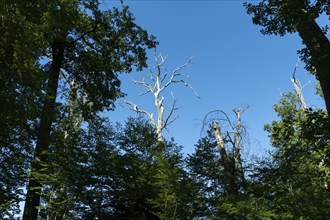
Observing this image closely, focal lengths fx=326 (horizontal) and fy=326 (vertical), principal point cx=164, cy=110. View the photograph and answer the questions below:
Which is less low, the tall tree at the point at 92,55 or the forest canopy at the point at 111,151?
the tall tree at the point at 92,55

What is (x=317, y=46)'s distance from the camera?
22.1 feet

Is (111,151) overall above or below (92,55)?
below

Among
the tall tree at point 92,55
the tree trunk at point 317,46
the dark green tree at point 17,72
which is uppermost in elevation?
the tall tree at point 92,55

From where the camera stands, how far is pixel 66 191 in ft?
32.1

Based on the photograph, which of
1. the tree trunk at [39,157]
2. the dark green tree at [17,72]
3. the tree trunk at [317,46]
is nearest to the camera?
the tree trunk at [317,46]

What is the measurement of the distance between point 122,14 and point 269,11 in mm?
7447

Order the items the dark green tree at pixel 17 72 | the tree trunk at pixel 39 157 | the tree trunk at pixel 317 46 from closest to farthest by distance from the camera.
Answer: the tree trunk at pixel 317 46, the dark green tree at pixel 17 72, the tree trunk at pixel 39 157

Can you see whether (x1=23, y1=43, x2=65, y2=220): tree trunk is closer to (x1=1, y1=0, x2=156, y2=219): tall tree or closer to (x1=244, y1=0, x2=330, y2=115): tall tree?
(x1=1, y1=0, x2=156, y2=219): tall tree

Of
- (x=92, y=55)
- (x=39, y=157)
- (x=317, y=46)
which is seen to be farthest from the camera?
(x=92, y=55)

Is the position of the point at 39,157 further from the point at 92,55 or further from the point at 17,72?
the point at 92,55

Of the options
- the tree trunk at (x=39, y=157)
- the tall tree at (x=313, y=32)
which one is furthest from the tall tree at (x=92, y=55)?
the tall tree at (x=313, y=32)

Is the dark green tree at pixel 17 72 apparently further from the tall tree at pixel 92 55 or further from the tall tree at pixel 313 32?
the tall tree at pixel 313 32

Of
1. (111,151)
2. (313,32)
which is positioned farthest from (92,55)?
(313,32)

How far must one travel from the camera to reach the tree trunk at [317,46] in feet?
20.3
